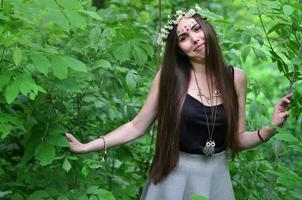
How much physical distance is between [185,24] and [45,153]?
837 millimetres

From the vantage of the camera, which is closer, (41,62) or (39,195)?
(41,62)

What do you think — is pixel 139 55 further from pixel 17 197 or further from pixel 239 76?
pixel 17 197

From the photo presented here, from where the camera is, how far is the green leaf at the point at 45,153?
7.80 feet

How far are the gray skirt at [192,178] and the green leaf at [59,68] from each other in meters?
0.72

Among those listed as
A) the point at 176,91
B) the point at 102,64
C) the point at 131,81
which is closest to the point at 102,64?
the point at 102,64

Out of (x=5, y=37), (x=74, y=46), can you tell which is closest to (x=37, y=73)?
(x=5, y=37)

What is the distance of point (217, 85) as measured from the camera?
2549mm

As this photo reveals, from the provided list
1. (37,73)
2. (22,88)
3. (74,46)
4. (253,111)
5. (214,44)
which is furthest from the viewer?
(253,111)

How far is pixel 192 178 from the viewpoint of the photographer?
101 inches

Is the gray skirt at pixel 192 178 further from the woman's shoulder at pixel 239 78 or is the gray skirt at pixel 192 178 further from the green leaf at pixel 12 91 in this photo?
the green leaf at pixel 12 91

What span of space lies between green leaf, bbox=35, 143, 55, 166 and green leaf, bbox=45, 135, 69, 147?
0.07 ft

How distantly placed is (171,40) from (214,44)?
20 centimetres

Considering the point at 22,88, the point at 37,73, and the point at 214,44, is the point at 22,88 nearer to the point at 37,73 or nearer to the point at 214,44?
the point at 37,73

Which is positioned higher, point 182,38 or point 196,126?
point 182,38
